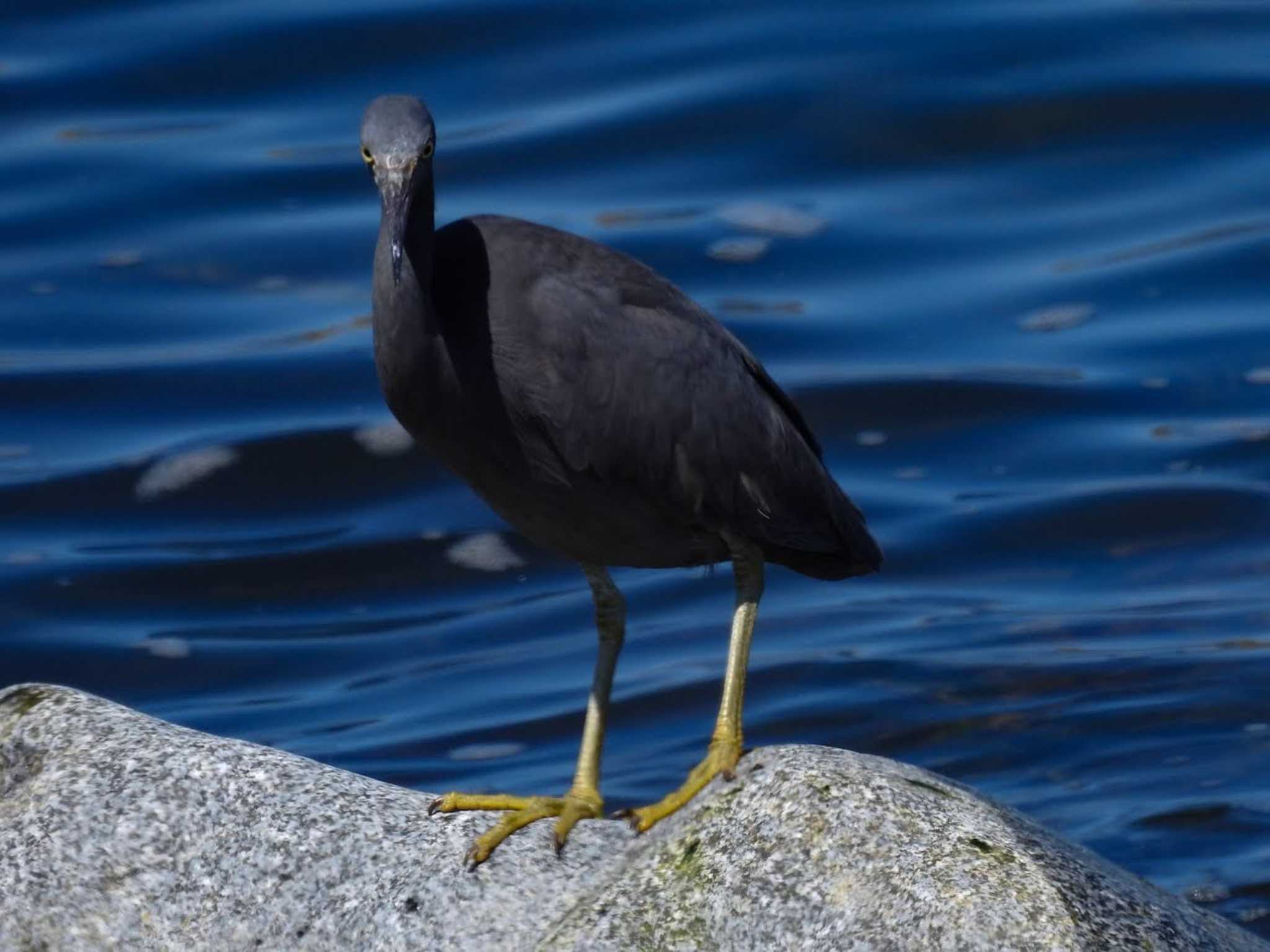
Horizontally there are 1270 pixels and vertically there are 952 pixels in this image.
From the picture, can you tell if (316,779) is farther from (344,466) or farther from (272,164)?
(272,164)

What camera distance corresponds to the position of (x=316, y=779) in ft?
17.8

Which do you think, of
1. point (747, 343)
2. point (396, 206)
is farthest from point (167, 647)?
point (396, 206)

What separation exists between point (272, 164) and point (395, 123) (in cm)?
956

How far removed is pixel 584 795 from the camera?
586 centimetres

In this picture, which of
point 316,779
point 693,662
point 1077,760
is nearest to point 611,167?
point 693,662

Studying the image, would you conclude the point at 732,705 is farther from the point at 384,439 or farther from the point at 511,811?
the point at 384,439

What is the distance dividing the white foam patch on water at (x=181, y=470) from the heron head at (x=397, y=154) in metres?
6.62

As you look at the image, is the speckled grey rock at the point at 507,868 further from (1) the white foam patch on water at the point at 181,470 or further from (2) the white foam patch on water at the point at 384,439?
(2) the white foam patch on water at the point at 384,439

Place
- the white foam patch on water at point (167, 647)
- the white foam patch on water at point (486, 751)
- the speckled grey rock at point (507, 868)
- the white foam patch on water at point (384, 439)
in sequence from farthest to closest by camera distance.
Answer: the white foam patch on water at point (384, 439)
the white foam patch on water at point (167, 647)
the white foam patch on water at point (486, 751)
the speckled grey rock at point (507, 868)

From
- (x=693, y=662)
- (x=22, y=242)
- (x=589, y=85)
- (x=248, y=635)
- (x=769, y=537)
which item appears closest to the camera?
(x=769, y=537)

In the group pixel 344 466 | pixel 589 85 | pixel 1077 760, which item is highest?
pixel 589 85

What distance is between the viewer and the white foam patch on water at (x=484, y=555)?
440 inches

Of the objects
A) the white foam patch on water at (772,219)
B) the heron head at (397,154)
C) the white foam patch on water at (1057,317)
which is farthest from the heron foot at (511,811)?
the white foam patch on water at (772,219)

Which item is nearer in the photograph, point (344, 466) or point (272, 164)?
point (344, 466)
